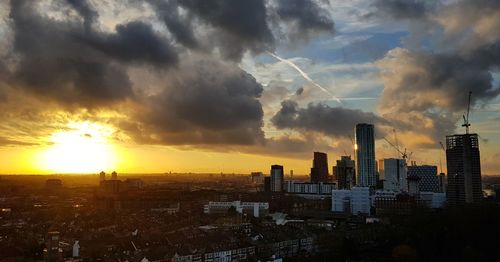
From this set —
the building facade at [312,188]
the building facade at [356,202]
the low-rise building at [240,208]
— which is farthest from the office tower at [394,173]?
the low-rise building at [240,208]

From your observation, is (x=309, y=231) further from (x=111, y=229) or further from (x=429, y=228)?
(x=111, y=229)

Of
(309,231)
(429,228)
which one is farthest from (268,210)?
(429,228)

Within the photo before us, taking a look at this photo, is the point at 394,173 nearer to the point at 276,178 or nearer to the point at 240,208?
the point at 276,178

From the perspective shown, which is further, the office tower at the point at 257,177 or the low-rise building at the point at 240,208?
the office tower at the point at 257,177

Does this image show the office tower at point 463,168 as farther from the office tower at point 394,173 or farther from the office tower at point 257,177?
the office tower at point 257,177

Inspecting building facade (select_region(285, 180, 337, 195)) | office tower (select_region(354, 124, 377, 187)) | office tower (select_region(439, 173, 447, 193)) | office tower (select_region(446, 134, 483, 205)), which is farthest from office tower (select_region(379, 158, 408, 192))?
office tower (select_region(446, 134, 483, 205))
